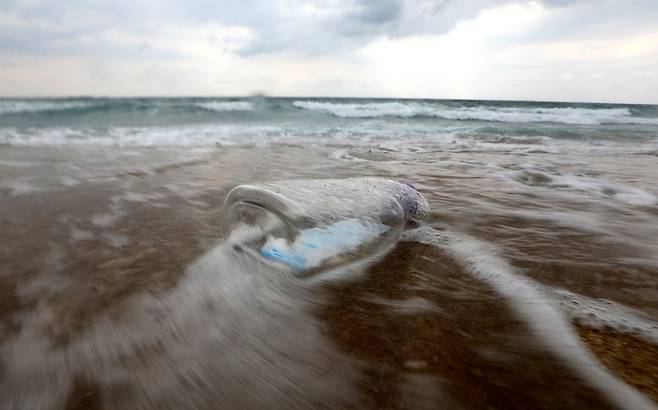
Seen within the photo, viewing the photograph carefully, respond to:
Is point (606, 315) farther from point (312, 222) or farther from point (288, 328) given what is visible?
point (312, 222)

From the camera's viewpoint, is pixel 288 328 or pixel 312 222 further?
pixel 312 222

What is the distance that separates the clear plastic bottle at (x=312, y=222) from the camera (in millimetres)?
1497

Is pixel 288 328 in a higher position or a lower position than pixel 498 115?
lower

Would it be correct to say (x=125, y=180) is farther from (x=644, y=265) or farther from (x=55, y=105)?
(x=55, y=105)

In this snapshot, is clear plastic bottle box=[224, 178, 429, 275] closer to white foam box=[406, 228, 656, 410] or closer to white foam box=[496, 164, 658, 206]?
white foam box=[406, 228, 656, 410]

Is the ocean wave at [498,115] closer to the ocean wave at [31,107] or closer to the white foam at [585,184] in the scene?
the ocean wave at [31,107]

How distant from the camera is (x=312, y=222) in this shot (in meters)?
1.62

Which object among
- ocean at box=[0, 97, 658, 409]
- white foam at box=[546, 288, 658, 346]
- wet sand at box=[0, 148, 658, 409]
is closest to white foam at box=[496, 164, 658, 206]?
ocean at box=[0, 97, 658, 409]

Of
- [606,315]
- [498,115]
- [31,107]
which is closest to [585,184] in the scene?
[606,315]

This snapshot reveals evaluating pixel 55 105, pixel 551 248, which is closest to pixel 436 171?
pixel 551 248

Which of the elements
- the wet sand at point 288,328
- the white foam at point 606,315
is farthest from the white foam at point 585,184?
the white foam at point 606,315

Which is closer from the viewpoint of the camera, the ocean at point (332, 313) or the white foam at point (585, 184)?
the ocean at point (332, 313)

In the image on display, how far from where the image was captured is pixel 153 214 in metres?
2.16

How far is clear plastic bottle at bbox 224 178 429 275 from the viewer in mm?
1497
